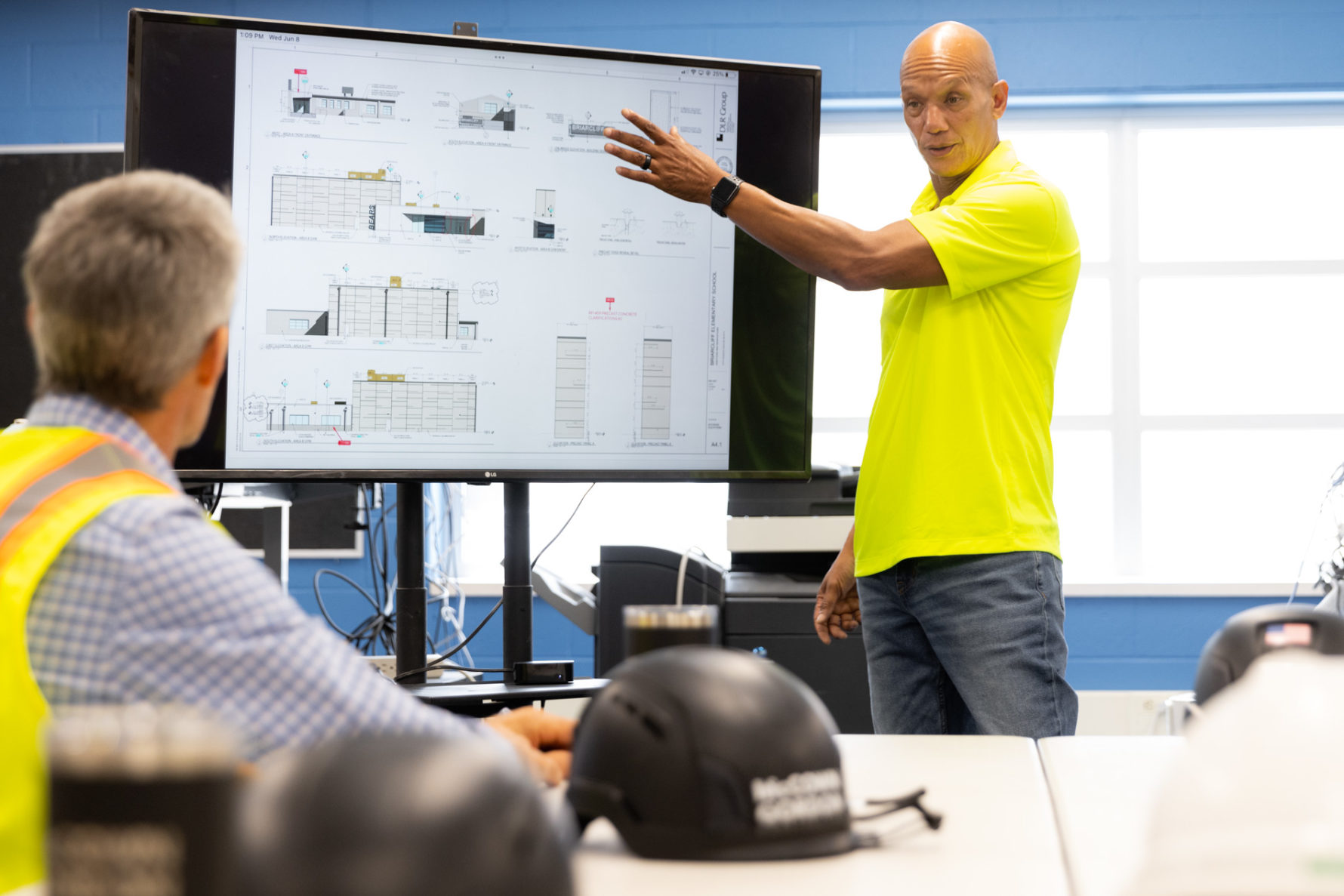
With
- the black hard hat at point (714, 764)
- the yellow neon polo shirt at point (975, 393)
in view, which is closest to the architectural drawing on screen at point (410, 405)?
the yellow neon polo shirt at point (975, 393)

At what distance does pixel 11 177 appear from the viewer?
2.67 meters

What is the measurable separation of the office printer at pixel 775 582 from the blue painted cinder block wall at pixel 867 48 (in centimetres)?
149

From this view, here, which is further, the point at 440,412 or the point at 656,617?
the point at 440,412

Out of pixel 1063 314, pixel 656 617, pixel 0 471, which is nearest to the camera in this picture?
pixel 0 471

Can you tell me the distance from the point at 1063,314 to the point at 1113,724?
236cm

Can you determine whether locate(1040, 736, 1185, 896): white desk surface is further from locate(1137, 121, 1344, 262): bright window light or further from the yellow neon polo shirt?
locate(1137, 121, 1344, 262): bright window light

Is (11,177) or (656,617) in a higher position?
(11,177)

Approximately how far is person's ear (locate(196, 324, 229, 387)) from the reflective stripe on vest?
0.45ft

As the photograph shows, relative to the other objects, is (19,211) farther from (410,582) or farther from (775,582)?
(775,582)

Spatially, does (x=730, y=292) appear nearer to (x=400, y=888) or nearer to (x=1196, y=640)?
(x=400, y=888)

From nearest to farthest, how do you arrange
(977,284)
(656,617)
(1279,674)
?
(1279,674) < (656,617) < (977,284)

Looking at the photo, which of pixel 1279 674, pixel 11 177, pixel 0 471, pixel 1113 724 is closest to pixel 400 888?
pixel 1279 674

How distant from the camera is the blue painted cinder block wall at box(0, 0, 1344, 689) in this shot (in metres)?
3.90

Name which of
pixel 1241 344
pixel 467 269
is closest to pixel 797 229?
pixel 467 269
